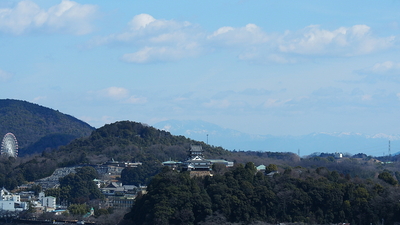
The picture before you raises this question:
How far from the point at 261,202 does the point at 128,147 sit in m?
62.3

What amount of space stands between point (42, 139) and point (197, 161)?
123 metres

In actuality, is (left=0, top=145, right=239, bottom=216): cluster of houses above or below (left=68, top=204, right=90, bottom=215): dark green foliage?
above

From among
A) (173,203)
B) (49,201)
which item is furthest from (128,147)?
(173,203)

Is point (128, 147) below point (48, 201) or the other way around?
the other way around

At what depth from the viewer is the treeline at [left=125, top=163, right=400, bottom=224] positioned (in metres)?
58.4

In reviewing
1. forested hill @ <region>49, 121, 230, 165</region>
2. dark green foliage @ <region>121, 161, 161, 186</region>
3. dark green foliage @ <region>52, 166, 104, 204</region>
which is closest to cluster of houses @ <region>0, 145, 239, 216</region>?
dark green foliage @ <region>121, 161, 161, 186</region>

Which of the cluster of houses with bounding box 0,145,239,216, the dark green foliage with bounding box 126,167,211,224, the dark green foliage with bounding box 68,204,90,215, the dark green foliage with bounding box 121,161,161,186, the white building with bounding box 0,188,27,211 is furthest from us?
the dark green foliage with bounding box 121,161,161,186

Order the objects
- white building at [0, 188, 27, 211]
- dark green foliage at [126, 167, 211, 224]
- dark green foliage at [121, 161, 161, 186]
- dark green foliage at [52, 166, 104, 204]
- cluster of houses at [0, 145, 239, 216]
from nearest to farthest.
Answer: dark green foliage at [126, 167, 211, 224]
cluster of houses at [0, 145, 239, 216]
white building at [0, 188, 27, 211]
dark green foliage at [52, 166, 104, 204]
dark green foliage at [121, 161, 161, 186]

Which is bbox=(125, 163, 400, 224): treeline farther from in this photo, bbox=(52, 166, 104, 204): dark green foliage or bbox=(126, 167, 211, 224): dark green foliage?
bbox=(52, 166, 104, 204): dark green foliage

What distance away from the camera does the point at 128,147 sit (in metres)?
120

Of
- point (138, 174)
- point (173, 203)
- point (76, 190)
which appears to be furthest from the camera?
point (138, 174)

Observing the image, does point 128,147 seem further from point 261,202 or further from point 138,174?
point 261,202

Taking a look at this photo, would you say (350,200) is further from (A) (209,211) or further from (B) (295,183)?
(A) (209,211)

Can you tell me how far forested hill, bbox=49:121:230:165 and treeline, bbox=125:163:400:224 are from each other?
162 ft
